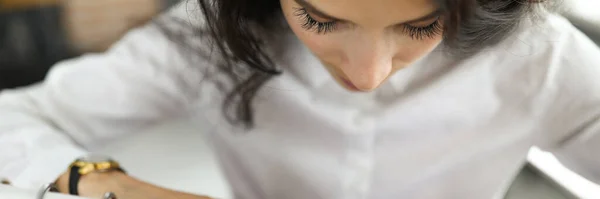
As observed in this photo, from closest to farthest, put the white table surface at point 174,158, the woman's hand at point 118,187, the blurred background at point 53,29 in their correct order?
the woman's hand at point 118,187, the white table surface at point 174,158, the blurred background at point 53,29

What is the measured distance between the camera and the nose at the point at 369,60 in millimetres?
383

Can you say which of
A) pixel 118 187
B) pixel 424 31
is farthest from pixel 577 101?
pixel 118 187

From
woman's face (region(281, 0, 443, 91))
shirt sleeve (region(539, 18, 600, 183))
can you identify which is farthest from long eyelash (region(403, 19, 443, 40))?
shirt sleeve (region(539, 18, 600, 183))

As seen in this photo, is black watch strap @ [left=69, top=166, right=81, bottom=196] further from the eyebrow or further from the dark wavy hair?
the eyebrow

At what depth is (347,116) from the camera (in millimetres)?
600

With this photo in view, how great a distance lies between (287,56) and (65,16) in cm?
92

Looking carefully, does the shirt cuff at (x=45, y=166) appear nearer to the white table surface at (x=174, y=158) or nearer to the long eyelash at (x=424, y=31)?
the white table surface at (x=174, y=158)

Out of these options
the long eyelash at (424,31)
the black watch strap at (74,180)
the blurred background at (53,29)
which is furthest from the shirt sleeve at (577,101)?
the blurred background at (53,29)

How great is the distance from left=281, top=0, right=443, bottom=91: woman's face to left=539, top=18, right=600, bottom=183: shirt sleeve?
19 cm

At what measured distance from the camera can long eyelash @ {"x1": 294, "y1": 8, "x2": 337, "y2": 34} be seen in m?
0.40

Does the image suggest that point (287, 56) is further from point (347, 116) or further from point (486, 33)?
point (486, 33)

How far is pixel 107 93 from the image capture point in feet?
2.15

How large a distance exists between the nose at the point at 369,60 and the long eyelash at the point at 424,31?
0.01 m

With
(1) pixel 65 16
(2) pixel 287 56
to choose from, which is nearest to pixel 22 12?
(1) pixel 65 16
